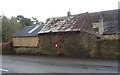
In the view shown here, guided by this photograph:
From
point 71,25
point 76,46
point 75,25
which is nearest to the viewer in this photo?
point 76,46

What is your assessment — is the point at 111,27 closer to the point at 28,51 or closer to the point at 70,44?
the point at 70,44

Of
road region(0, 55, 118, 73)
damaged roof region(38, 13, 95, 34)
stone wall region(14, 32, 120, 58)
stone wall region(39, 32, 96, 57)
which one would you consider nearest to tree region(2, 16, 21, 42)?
stone wall region(14, 32, 120, 58)

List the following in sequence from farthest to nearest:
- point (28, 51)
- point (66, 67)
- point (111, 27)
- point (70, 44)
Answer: point (111, 27)
point (28, 51)
point (70, 44)
point (66, 67)

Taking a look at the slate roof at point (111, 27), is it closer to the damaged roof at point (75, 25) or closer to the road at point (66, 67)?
the damaged roof at point (75, 25)

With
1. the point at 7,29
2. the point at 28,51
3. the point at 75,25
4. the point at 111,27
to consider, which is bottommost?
the point at 28,51

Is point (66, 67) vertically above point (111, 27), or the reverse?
point (111, 27)

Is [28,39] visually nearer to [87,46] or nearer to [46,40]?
[46,40]

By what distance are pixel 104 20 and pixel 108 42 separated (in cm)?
1650

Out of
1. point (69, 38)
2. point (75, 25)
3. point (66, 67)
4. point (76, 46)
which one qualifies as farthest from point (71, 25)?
point (66, 67)

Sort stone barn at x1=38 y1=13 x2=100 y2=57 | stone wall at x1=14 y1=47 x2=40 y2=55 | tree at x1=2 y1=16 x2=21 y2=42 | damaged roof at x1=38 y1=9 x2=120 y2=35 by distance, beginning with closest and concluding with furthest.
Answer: stone barn at x1=38 y1=13 x2=100 y2=57
damaged roof at x1=38 y1=9 x2=120 y2=35
stone wall at x1=14 y1=47 x2=40 y2=55
tree at x1=2 y1=16 x2=21 y2=42

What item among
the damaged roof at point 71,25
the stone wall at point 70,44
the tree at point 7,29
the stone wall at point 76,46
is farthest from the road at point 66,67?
the tree at point 7,29

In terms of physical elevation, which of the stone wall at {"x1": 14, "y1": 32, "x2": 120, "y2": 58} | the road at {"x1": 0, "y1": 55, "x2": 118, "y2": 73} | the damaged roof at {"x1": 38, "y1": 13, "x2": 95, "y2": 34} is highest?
the damaged roof at {"x1": 38, "y1": 13, "x2": 95, "y2": 34}

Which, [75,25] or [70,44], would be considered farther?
[75,25]

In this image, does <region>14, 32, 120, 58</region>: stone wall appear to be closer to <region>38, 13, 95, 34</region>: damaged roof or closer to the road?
<region>38, 13, 95, 34</region>: damaged roof
